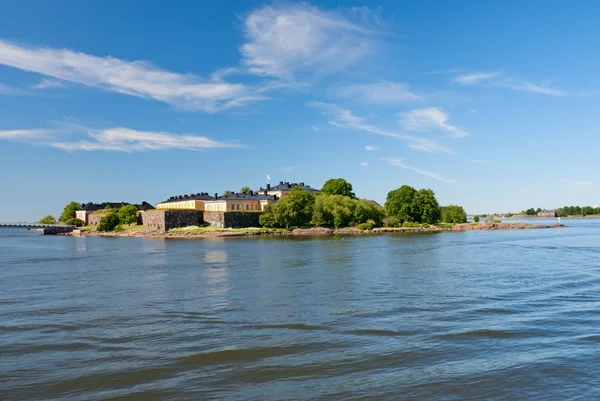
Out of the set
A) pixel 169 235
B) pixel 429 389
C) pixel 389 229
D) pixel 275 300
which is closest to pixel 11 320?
pixel 275 300

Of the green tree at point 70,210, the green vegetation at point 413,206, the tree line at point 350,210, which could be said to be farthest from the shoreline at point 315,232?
the green tree at point 70,210

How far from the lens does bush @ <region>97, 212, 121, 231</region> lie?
109m

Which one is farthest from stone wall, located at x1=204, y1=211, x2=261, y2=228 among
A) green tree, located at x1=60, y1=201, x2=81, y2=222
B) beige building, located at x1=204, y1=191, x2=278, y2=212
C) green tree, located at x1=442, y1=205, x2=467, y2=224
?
green tree, located at x1=60, y1=201, x2=81, y2=222

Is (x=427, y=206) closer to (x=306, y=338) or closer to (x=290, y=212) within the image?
(x=290, y=212)

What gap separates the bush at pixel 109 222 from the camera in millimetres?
108562

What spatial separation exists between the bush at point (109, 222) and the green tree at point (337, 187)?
51103 mm

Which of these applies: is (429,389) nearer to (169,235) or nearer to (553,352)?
(553,352)

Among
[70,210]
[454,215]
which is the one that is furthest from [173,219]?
[70,210]

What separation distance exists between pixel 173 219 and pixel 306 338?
3405 inches

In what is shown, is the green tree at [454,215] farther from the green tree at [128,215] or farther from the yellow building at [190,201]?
the green tree at [128,215]

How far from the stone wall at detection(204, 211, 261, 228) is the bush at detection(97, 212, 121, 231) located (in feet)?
88.6

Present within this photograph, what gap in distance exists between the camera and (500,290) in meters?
19.3

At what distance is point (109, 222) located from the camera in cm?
10912

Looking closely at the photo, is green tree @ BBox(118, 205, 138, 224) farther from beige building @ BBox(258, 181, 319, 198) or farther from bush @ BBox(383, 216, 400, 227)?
bush @ BBox(383, 216, 400, 227)
